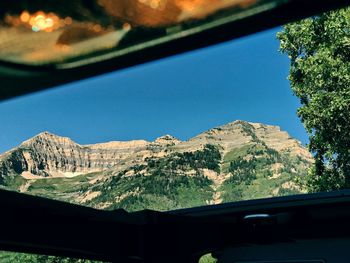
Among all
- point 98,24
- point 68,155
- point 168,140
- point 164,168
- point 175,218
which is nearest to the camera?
point 98,24

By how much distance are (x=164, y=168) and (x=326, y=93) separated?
83751 millimetres

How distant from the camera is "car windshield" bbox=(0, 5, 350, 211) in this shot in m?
76.1

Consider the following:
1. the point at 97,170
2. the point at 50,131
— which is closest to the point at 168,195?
the point at 97,170

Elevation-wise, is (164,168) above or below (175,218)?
above

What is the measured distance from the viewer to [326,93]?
1294 cm

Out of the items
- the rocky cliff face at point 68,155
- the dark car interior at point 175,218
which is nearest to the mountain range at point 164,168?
the rocky cliff face at point 68,155

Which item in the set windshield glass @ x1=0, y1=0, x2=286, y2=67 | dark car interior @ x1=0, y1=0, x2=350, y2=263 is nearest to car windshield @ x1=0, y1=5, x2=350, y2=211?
dark car interior @ x1=0, y1=0, x2=350, y2=263

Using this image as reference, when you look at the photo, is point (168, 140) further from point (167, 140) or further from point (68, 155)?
point (68, 155)

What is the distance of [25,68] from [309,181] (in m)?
12.3

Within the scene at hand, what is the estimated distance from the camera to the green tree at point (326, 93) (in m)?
12.7

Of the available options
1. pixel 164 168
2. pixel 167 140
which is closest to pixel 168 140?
pixel 167 140

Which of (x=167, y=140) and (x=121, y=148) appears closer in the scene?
(x=167, y=140)

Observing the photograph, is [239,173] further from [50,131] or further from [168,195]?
[50,131]

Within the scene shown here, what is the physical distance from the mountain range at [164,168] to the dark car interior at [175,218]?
54.2 meters
